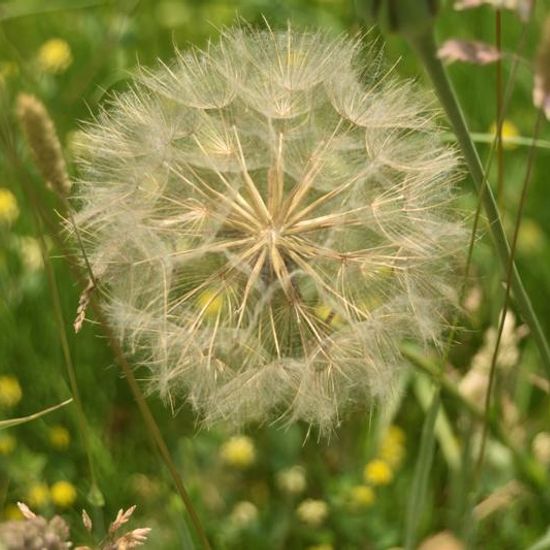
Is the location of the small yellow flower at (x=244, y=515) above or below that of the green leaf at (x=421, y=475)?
below

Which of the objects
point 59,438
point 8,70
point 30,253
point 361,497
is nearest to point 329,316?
point 361,497

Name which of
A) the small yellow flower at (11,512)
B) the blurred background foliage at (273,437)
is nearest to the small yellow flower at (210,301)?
the blurred background foliage at (273,437)

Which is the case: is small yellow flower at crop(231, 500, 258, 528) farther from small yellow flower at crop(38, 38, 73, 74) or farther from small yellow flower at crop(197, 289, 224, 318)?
small yellow flower at crop(38, 38, 73, 74)

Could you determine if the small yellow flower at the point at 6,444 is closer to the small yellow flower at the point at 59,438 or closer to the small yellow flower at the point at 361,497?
the small yellow flower at the point at 59,438

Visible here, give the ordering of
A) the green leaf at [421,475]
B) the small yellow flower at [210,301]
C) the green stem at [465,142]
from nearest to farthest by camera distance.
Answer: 1. the green stem at [465,142]
2. the green leaf at [421,475]
3. the small yellow flower at [210,301]

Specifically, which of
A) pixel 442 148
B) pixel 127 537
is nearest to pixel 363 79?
pixel 442 148

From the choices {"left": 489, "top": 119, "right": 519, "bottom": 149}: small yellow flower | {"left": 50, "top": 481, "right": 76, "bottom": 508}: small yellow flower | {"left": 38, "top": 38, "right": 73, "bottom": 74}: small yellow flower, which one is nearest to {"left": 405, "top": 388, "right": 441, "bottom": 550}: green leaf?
{"left": 50, "top": 481, "right": 76, "bottom": 508}: small yellow flower

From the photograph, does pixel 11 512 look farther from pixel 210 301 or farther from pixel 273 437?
pixel 210 301
